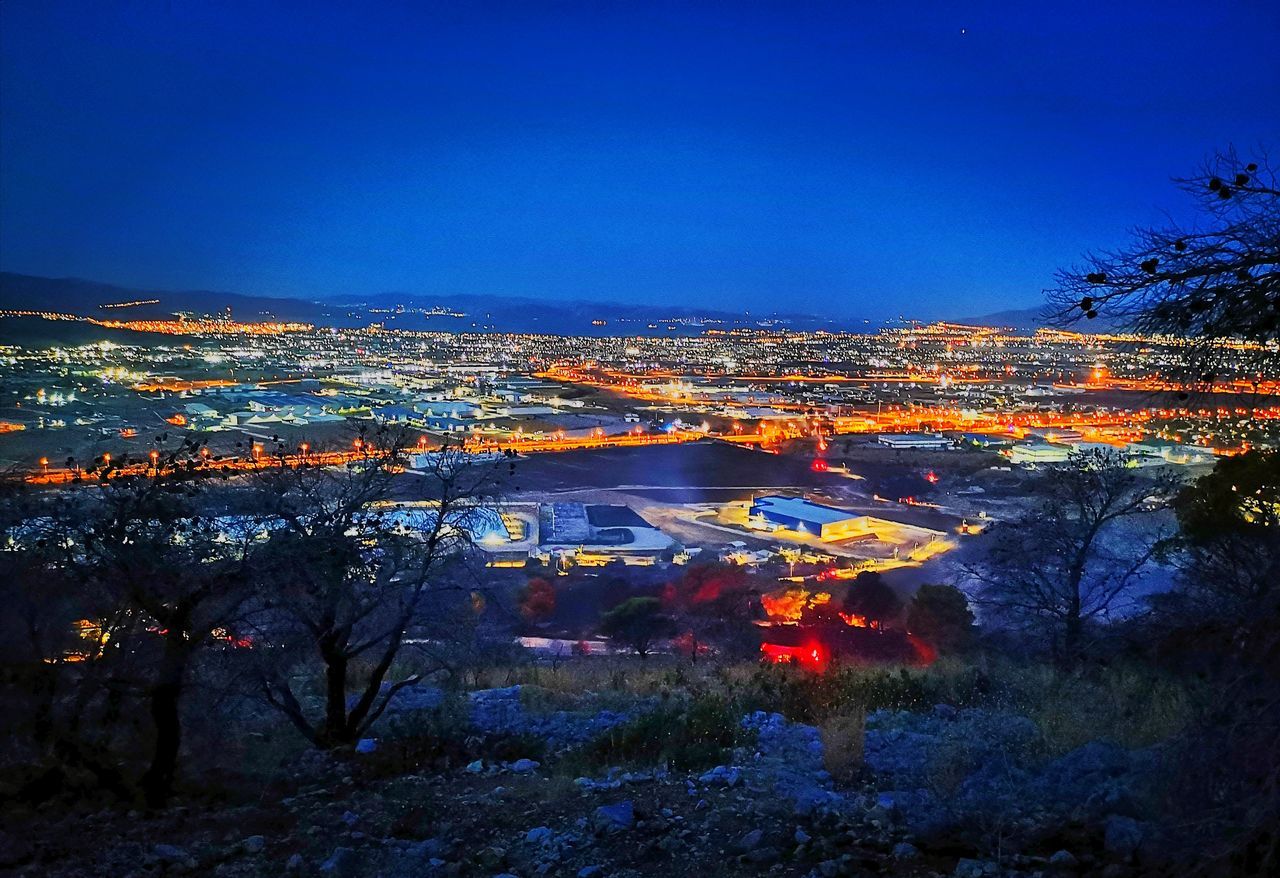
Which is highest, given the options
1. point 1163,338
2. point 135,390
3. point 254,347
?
point 254,347

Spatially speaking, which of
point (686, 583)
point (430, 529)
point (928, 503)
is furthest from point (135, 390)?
point (928, 503)

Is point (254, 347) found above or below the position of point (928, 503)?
above

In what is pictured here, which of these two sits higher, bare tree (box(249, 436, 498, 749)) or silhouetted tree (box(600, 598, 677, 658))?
bare tree (box(249, 436, 498, 749))

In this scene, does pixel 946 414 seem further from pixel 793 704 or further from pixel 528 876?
pixel 528 876

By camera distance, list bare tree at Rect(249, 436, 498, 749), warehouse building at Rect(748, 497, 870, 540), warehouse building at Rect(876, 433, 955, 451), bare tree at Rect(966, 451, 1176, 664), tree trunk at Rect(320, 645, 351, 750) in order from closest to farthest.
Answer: bare tree at Rect(249, 436, 498, 749), tree trunk at Rect(320, 645, 351, 750), bare tree at Rect(966, 451, 1176, 664), warehouse building at Rect(748, 497, 870, 540), warehouse building at Rect(876, 433, 955, 451)

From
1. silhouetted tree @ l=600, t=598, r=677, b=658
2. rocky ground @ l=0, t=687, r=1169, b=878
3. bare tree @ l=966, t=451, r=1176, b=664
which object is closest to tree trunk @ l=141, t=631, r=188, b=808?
rocky ground @ l=0, t=687, r=1169, b=878

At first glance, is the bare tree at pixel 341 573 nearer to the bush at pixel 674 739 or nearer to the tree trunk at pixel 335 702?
the tree trunk at pixel 335 702

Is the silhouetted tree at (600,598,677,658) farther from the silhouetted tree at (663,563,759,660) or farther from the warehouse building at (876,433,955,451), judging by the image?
the warehouse building at (876,433,955,451)
